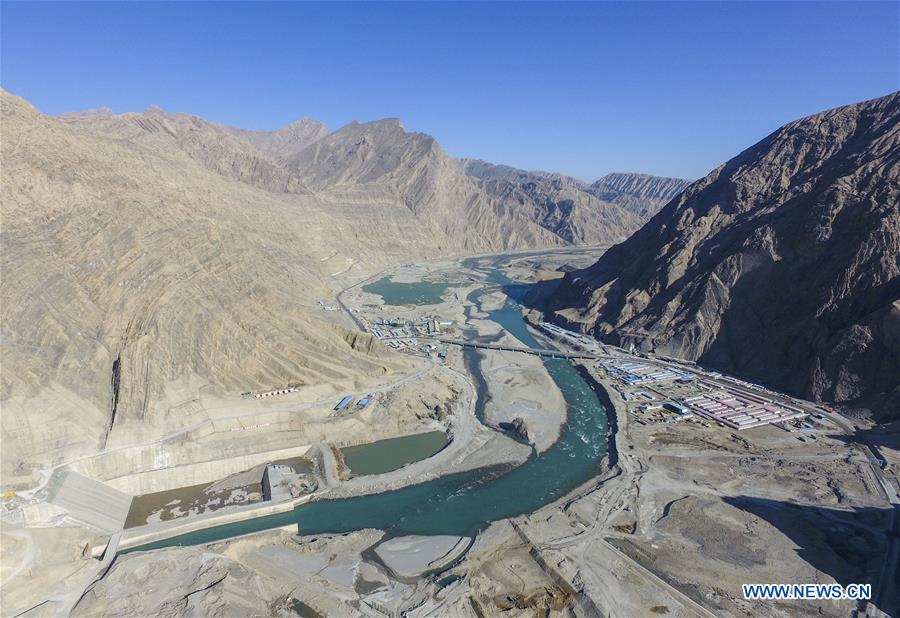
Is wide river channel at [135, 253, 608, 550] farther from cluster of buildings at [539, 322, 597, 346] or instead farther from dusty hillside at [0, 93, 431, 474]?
cluster of buildings at [539, 322, 597, 346]

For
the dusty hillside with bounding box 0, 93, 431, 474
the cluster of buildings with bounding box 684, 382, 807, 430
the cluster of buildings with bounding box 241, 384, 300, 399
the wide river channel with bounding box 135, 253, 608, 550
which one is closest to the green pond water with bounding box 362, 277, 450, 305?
the dusty hillside with bounding box 0, 93, 431, 474

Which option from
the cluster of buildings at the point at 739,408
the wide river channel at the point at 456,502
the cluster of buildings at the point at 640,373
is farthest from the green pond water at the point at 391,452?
the cluster of buildings at the point at 739,408

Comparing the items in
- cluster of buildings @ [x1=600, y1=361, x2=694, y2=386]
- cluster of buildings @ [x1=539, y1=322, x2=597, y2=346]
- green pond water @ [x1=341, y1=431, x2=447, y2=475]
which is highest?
cluster of buildings @ [x1=539, y1=322, x2=597, y2=346]

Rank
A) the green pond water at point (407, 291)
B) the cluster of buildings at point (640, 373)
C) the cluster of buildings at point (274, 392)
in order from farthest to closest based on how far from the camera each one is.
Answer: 1. the green pond water at point (407, 291)
2. the cluster of buildings at point (640, 373)
3. the cluster of buildings at point (274, 392)

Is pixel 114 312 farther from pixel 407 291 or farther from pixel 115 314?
pixel 407 291

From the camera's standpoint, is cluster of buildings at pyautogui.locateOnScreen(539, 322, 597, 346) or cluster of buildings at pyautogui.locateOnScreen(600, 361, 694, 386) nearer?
cluster of buildings at pyautogui.locateOnScreen(600, 361, 694, 386)

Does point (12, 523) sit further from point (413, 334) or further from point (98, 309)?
point (413, 334)

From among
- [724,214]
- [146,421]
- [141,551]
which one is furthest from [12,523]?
[724,214]

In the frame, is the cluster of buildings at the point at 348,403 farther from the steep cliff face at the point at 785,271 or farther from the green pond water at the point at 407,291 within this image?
the green pond water at the point at 407,291
